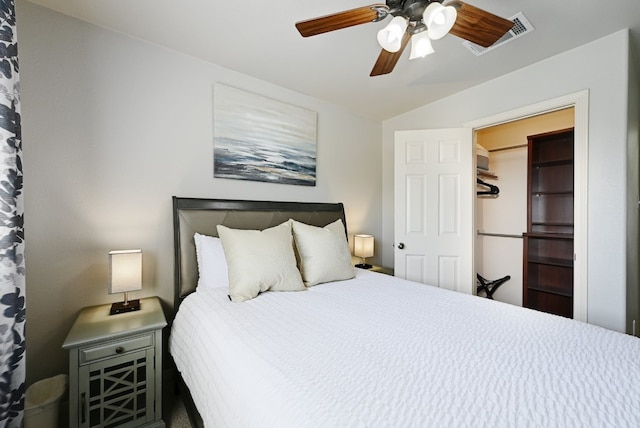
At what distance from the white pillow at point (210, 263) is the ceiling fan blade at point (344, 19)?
1479mm

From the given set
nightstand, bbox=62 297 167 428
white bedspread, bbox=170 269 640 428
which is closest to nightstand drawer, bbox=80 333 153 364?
nightstand, bbox=62 297 167 428

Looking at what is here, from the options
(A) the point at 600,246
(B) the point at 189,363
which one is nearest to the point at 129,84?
(B) the point at 189,363

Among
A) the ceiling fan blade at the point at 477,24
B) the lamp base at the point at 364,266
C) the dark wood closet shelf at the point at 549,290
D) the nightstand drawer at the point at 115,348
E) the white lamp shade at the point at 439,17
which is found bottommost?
the dark wood closet shelf at the point at 549,290

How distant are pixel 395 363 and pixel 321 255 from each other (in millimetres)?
1162

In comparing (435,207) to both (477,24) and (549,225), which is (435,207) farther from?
(477,24)

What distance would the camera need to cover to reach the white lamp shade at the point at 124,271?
1605mm

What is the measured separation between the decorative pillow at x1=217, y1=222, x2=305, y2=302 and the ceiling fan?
4.17ft

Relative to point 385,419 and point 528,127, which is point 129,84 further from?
point 528,127

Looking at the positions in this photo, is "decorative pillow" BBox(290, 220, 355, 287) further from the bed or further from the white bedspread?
the white bedspread

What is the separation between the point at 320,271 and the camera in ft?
6.57

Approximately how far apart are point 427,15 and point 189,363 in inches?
79.6

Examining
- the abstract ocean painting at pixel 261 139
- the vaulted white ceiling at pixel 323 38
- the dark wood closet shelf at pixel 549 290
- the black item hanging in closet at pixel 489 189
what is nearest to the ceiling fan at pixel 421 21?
the vaulted white ceiling at pixel 323 38

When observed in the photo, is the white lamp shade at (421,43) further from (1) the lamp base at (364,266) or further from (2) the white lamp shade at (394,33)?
(1) the lamp base at (364,266)

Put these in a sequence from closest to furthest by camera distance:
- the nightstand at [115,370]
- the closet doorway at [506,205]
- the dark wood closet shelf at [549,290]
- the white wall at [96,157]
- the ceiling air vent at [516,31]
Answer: the nightstand at [115,370]
the white wall at [96,157]
the ceiling air vent at [516,31]
the dark wood closet shelf at [549,290]
the closet doorway at [506,205]
